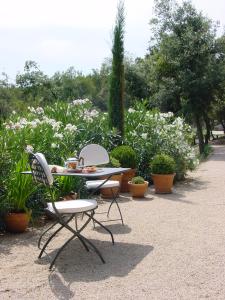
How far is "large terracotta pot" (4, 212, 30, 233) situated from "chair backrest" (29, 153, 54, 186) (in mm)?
1156

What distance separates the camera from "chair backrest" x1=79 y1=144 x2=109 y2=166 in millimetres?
5703

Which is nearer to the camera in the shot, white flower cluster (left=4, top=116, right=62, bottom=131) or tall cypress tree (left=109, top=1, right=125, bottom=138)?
white flower cluster (left=4, top=116, right=62, bottom=131)

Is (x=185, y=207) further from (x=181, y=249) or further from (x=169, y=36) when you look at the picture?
(x=169, y=36)

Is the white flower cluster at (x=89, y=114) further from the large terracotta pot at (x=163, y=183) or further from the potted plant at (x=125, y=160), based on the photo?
the large terracotta pot at (x=163, y=183)

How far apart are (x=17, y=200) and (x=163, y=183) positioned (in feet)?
11.3

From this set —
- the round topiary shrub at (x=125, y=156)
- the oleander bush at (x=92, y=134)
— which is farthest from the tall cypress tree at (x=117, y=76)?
the round topiary shrub at (x=125, y=156)

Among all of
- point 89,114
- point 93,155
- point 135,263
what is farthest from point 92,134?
point 135,263

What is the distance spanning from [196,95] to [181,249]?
41.8 ft

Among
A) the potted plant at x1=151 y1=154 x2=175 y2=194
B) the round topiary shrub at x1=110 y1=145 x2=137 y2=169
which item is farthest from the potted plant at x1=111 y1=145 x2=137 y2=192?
the potted plant at x1=151 y1=154 x2=175 y2=194

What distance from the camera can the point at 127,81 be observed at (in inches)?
762

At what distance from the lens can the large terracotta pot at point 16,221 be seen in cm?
522

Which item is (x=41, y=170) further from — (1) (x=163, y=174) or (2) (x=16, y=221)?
(1) (x=163, y=174)

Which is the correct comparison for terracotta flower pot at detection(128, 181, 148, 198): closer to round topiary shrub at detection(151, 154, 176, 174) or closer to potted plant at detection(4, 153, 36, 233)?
round topiary shrub at detection(151, 154, 176, 174)

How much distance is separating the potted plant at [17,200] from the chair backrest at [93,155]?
2.55ft
